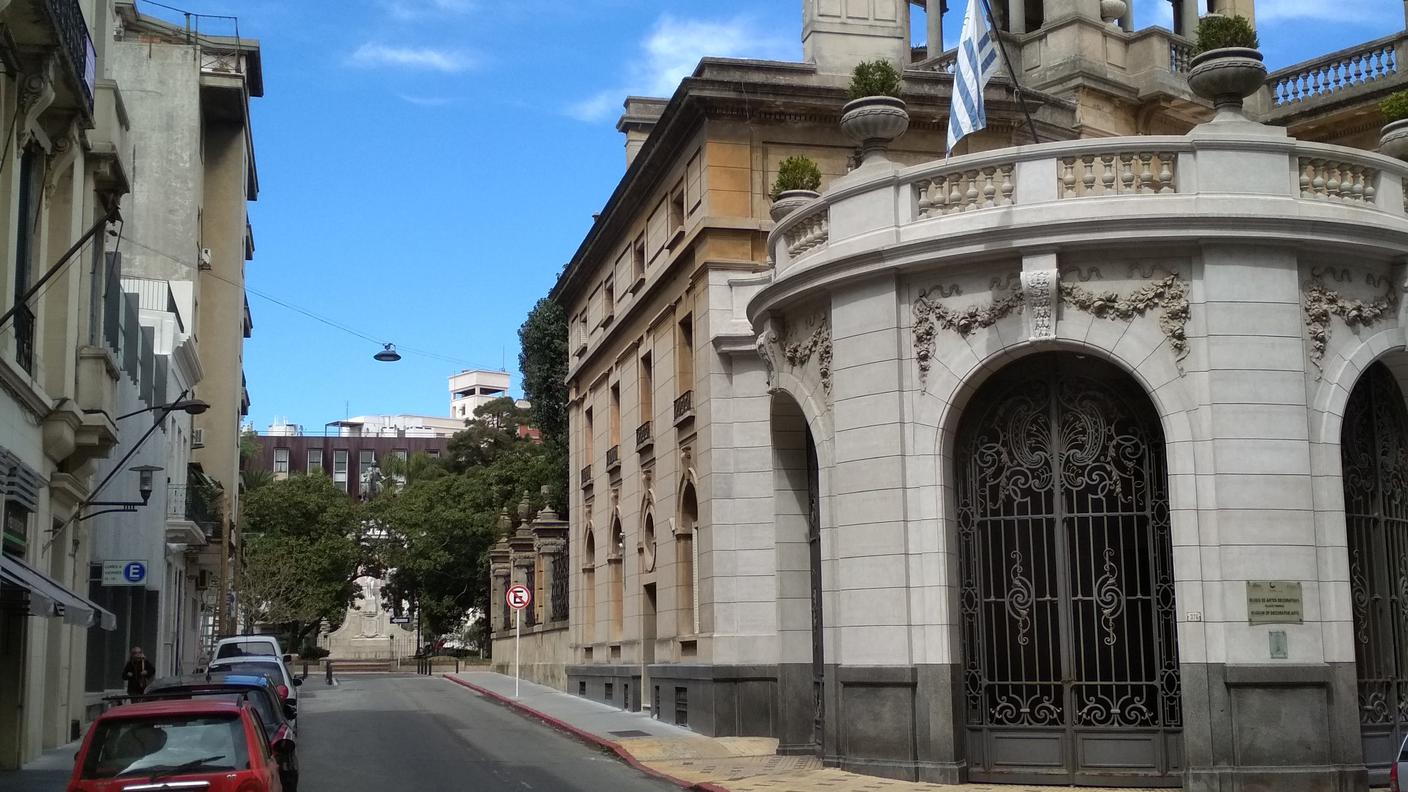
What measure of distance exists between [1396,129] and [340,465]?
124 meters

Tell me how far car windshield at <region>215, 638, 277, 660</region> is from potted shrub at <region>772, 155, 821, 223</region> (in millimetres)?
16368

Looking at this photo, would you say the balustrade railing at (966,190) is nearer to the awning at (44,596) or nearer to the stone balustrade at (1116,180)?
the stone balustrade at (1116,180)

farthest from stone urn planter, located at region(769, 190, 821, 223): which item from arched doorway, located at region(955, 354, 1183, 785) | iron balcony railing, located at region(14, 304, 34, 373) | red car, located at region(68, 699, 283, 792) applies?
red car, located at region(68, 699, 283, 792)

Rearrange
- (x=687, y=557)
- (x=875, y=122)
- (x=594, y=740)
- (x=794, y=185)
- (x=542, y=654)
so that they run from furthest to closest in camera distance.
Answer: (x=542, y=654) → (x=687, y=557) → (x=594, y=740) → (x=794, y=185) → (x=875, y=122)

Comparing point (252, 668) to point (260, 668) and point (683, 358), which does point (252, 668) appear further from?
point (683, 358)

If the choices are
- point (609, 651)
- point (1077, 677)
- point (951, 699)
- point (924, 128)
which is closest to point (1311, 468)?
point (1077, 677)

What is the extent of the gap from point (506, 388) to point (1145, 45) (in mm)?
170589

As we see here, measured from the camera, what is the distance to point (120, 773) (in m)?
10.4

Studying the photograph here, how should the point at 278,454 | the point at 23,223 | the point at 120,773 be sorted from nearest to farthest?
the point at 120,773 < the point at 23,223 < the point at 278,454

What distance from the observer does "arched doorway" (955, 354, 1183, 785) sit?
682 inches

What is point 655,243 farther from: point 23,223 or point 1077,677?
point 1077,677

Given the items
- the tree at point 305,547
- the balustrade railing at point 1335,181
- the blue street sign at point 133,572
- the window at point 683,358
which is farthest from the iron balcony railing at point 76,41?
the tree at point 305,547

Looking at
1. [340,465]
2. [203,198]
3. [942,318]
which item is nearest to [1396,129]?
[942,318]

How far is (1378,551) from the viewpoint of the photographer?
17781 millimetres
